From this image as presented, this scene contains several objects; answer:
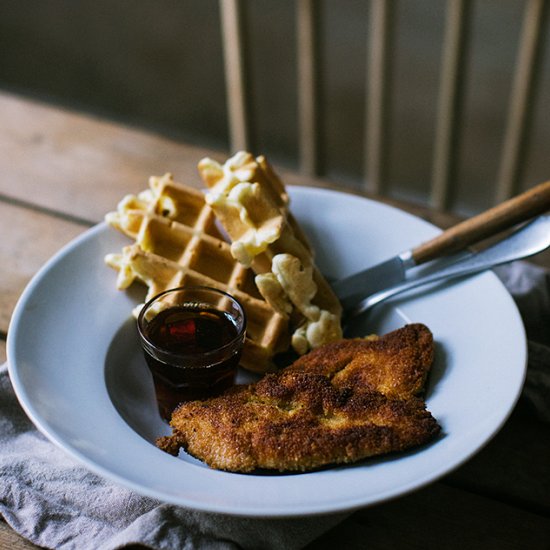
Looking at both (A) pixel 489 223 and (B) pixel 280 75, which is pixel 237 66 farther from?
(B) pixel 280 75

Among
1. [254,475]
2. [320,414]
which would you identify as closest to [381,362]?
[320,414]

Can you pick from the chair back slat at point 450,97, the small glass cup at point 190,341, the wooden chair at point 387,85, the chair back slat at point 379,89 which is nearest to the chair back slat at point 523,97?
the wooden chair at point 387,85

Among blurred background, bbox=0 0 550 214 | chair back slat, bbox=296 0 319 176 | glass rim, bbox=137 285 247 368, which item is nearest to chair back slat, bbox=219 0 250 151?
chair back slat, bbox=296 0 319 176

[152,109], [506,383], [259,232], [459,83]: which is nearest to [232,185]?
[259,232]

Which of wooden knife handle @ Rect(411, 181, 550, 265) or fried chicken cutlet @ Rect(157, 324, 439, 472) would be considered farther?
wooden knife handle @ Rect(411, 181, 550, 265)

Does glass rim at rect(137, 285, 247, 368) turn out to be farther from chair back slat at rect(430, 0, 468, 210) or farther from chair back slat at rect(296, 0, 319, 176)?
chair back slat at rect(296, 0, 319, 176)

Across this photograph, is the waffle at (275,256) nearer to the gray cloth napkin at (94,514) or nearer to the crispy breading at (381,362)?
the crispy breading at (381,362)
